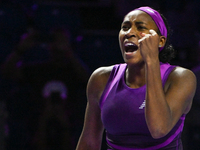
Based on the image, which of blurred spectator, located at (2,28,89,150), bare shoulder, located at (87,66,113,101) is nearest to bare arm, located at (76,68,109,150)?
bare shoulder, located at (87,66,113,101)

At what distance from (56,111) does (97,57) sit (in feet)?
1.73

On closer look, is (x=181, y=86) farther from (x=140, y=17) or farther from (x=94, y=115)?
(x=94, y=115)

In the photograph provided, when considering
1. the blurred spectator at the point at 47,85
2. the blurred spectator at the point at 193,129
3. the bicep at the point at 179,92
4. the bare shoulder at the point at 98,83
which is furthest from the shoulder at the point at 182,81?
the blurred spectator at the point at 47,85

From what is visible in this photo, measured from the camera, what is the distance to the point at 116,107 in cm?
134

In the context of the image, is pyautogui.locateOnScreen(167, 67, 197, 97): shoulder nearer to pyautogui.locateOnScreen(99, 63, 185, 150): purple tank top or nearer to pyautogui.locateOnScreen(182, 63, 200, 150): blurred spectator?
pyautogui.locateOnScreen(99, 63, 185, 150): purple tank top

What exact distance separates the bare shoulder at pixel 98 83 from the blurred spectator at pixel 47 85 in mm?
928

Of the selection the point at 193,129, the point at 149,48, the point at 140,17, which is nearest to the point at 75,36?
the point at 193,129

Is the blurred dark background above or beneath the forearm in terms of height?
beneath

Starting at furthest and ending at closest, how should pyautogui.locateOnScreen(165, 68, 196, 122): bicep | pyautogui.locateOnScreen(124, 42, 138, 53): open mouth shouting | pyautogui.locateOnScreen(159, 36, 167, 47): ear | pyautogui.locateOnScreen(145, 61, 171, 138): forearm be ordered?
pyautogui.locateOnScreen(159, 36, 167, 47): ear → pyautogui.locateOnScreen(124, 42, 138, 53): open mouth shouting → pyautogui.locateOnScreen(165, 68, 196, 122): bicep → pyautogui.locateOnScreen(145, 61, 171, 138): forearm

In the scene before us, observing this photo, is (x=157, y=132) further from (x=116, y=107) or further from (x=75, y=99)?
(x=75, y=99)

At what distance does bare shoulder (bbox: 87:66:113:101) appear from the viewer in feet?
4.83

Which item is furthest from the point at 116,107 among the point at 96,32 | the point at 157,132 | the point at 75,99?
the point at 96,32

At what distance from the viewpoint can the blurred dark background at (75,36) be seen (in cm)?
238

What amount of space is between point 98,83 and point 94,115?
14cm
